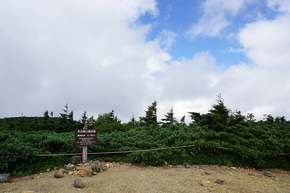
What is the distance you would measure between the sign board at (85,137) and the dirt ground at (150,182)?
1.47 meters

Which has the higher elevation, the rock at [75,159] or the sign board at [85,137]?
the sign board at [85,137]

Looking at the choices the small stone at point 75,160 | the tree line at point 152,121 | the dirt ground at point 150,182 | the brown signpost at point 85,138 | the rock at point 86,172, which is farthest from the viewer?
the tree line at point 152,121

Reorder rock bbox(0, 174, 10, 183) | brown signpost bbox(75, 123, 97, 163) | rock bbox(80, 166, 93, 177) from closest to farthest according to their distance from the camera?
1. rock bbox(0, 174, 10, 183)
2. rock bbox(80, 166, 93, 177)
3. brown signpost bbox(75, 123, 97, 163)

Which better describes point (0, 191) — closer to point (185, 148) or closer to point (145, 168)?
point (145, 168)

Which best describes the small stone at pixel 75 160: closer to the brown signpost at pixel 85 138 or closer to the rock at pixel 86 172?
the brown signpost at pixel 85 138

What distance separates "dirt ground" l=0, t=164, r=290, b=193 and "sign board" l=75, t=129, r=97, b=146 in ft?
4.83

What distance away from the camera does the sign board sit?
7.59 metres

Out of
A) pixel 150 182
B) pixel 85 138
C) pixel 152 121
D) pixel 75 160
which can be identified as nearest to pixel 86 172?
pixel 75 160

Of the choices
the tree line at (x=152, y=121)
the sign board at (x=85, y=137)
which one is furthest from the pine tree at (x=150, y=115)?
the sign board at (x=85, y=137)

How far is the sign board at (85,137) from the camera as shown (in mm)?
7586

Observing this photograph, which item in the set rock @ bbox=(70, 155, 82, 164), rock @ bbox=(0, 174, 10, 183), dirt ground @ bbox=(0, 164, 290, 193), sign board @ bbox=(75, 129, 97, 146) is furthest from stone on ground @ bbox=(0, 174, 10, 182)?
sign board @ bbox=(75, 129, 97, 146)

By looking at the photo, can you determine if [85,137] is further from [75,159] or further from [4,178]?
[4,178]

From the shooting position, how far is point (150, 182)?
5.49 metres

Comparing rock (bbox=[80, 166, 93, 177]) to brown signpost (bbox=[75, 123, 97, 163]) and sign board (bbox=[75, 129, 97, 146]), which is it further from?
sign board (bbox=[75, 129, 97, 146])
